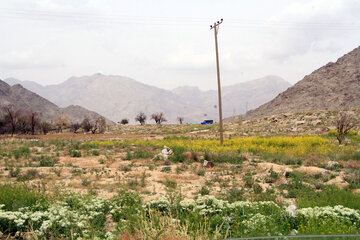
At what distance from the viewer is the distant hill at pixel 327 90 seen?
65.1 meters

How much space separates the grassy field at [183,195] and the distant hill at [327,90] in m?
50.5

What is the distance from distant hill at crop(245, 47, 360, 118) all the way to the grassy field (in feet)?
166

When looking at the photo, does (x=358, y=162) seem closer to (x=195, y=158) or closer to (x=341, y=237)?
(x=195, y=158)

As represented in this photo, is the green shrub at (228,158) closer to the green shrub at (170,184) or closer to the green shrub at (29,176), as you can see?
the green shrub at (170,184)

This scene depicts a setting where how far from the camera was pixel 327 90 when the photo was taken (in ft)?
236

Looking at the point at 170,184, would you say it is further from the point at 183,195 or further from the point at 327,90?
the point at 327,90

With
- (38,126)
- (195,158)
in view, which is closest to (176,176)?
(195,158)

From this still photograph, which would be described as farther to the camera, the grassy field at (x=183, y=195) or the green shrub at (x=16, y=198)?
the green shrub at (x=16, y=198)

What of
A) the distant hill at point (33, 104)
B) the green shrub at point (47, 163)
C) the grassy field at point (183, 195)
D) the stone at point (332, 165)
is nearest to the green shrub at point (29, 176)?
the grassy field at point (183, 195)

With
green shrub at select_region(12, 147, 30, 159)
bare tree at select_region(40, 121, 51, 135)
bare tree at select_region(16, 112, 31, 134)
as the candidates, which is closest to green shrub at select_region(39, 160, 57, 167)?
green shrub at select_region(12, 147, 30, 159)

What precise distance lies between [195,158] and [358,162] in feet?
28.1

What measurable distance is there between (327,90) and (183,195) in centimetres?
7555

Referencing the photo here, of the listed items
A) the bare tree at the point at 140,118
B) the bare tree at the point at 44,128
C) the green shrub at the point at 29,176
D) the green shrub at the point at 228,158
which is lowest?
the green shrub at the point at 228,158

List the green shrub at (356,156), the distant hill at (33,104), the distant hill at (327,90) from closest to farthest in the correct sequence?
1. the green shrub at (356,156)
2. the distant hill at (327,90)
3. the distant hill at (33,104)
